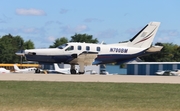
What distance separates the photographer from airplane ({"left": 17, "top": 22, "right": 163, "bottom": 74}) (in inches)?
1719

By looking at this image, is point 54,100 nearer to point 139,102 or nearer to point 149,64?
point 139,102

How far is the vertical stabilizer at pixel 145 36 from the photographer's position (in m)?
47.3

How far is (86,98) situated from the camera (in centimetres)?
1895

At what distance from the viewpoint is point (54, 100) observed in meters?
18.0

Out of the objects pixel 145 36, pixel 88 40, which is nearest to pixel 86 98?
pixel 145 36

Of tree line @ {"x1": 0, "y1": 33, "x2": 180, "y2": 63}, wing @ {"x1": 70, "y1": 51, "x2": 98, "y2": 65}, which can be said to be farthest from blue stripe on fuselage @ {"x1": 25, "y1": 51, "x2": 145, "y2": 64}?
tree line @ {"x1": 0, "y1": 33, "x2": 180, "y2": 63}

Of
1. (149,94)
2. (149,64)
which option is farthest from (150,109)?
(149,64)

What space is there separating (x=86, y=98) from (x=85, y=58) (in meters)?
24.7

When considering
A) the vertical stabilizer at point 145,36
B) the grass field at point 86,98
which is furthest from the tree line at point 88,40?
the grass field at point 86,98

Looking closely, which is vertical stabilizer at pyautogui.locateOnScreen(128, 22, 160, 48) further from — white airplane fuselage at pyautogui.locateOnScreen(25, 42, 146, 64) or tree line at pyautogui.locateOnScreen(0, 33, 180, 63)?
tree line at pyautogui.locateOnScreen(0, 33, 180, 63)

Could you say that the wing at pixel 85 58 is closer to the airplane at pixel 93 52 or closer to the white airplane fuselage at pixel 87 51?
the airplane at pixel 93 52

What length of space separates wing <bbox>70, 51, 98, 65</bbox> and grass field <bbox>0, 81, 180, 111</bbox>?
18875 millimetres

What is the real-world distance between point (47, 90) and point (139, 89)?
4.62 meters

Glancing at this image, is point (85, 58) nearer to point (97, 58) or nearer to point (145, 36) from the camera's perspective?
point (97, 58)
